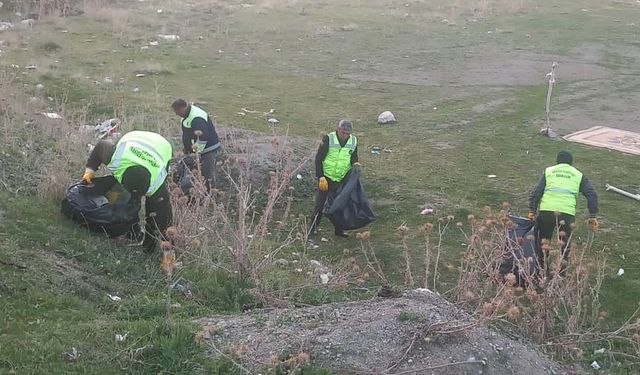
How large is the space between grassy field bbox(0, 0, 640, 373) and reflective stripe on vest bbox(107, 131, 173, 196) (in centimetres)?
60

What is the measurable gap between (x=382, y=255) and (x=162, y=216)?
2.48m

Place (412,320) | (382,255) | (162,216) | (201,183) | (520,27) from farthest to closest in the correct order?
(520,27)
(382,255)
(162,216)
(201,183)
(412,320)

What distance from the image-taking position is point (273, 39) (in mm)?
19156

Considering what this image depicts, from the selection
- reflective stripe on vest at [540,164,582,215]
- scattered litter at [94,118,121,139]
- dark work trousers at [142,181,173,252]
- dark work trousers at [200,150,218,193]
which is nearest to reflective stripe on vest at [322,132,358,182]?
dark work trousers at [200,150,218,193]

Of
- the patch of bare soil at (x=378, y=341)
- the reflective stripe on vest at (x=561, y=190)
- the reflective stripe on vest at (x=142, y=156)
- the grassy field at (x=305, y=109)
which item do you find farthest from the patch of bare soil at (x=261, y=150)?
the patch of bare soil at (x=378, y=341)

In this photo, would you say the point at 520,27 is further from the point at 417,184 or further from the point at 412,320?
the point at 412,320

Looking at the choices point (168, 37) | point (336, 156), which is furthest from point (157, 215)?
point (168, 37)

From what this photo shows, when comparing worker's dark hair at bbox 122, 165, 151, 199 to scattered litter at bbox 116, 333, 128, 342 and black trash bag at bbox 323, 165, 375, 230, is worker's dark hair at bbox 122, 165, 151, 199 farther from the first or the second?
black trash bag at bbox 323, 165, 375, 230

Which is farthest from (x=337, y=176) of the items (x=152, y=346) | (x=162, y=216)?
(x=152, y=346)

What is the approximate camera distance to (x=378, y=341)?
388cm

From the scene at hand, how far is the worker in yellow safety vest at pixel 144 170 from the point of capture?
5285 mm

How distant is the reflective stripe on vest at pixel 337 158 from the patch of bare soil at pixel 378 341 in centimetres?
332

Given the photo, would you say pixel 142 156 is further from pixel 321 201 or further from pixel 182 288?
pixel 321 201

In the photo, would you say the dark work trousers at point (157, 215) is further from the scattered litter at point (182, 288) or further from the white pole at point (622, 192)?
the white pole at point (622, 192)
